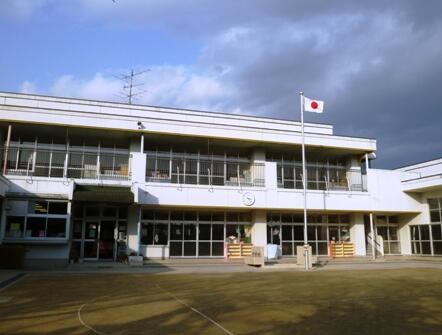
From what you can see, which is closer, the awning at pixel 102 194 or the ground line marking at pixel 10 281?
the ground line marking at pixel 10 281

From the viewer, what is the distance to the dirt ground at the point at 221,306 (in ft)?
25.7

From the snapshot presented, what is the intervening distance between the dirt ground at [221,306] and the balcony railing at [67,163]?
10035 millimetres

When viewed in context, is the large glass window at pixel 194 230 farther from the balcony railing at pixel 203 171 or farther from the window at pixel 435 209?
the window at pixel 435 209

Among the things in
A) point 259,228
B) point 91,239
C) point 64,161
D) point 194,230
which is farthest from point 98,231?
point 259,228

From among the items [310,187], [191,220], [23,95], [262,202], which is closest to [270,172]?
[262,202]

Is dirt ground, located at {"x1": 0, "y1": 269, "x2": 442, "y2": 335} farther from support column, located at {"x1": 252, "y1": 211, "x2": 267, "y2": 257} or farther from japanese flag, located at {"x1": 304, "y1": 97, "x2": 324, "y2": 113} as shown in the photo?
support column, located at {"x1": 252, "y1": 211, "x2": 267, "y2": 257}

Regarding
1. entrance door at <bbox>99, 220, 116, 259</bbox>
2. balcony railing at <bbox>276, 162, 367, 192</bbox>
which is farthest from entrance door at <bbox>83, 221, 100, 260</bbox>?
balcony railing at <bbox>276, 162, 367, 192</bbox>

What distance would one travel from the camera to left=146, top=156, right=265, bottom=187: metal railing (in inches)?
1066

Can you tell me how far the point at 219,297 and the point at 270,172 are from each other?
17.2 meters

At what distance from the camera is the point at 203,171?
28.1 m

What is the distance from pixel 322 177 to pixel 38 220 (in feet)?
62.8

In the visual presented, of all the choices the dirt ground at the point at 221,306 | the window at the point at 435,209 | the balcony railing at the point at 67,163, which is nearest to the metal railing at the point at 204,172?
the balcony railing at the point at 67,163

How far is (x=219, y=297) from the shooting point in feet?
38.0

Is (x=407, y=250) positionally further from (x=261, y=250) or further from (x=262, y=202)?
(x=261, y=250)
